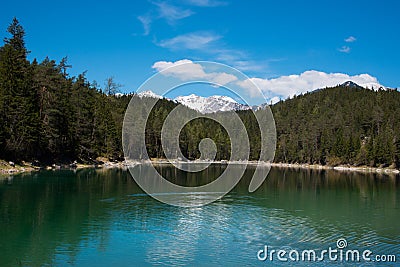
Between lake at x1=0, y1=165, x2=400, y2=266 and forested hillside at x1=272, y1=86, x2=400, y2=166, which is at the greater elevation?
forested hillside at x1=272, y1=86, x2=400, y2=166

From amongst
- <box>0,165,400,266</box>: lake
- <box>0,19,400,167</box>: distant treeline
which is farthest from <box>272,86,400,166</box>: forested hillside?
<box>0,165,400,266</box>: lake

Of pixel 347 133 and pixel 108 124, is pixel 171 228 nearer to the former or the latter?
pixel 108 124

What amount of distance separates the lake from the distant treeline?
22056 mm

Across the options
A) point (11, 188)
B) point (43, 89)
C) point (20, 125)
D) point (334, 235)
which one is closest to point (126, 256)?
→ point (334, 235)

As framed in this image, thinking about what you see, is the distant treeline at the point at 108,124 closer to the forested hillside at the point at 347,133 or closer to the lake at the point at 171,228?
the forested hillside at the point at 347,133

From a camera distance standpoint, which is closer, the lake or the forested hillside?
the lake

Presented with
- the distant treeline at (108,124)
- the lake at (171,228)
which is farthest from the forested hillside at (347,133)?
the lake at (171,228)

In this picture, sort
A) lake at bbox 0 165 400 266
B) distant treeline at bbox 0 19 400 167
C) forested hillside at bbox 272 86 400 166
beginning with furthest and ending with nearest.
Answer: forested hillside at bbox 272 86 400 166 → distant treeline at bbox 0 19 400 167 → lake at bbox 0 165 400 266

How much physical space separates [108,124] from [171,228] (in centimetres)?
7570

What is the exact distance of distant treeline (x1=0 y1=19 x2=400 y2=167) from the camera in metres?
60.0

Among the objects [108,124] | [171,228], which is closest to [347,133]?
[108,124]

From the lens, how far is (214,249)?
20.6 meters

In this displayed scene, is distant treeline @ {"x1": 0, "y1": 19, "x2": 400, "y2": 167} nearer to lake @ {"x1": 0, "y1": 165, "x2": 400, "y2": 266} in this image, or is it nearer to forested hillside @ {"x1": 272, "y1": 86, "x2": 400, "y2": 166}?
forested hillside @ {"x1": 272, "y1": 86, "x2": 400, "y2": 166}

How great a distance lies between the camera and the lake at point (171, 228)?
19078 millimetres
